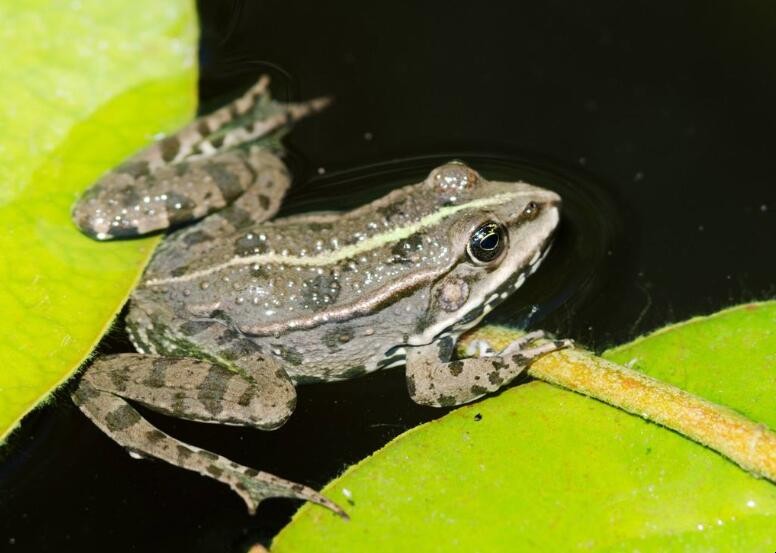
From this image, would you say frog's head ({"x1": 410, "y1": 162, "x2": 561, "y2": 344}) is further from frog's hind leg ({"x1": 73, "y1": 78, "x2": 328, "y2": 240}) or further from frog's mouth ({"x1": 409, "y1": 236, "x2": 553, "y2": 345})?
frog's hind leg ({"x1": 73, "y1": 78, "x2": 328, "y2": 240})

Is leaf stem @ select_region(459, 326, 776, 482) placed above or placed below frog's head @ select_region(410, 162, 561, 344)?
below

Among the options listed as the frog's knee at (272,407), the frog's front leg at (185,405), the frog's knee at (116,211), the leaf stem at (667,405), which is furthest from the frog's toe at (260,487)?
the frog's knee at (116,211)

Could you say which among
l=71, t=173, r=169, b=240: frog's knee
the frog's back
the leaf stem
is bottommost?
the leaf stem

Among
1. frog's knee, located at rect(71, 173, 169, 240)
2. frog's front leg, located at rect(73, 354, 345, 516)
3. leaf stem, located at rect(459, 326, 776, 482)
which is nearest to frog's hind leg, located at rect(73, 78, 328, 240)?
frog's knee, located at rect(71, 173, 169, 240)

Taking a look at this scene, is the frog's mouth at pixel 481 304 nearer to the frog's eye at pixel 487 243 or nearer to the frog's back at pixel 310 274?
the frog's eye at pixel 487 243

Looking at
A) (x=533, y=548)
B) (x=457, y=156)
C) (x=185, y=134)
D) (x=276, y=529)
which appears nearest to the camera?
(x=533, y=548)

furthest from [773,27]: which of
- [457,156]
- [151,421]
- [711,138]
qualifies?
[151,421]

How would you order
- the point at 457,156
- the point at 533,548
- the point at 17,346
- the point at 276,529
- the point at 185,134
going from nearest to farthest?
the point at 533,548 < the point at 17,346 < the point at 276,529 < the point at 185,134 < the point at 457,156

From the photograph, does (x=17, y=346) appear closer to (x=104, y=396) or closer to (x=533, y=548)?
(x=104, y=396)

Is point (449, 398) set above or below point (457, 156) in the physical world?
below

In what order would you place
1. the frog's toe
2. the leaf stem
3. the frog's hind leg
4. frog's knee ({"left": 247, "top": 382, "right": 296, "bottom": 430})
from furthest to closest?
the frog's hind leg → frog's knee ({"left": 247, "top": 382, "right": 296, "bottom": 430}) → the frog's toe → the leaf stem
